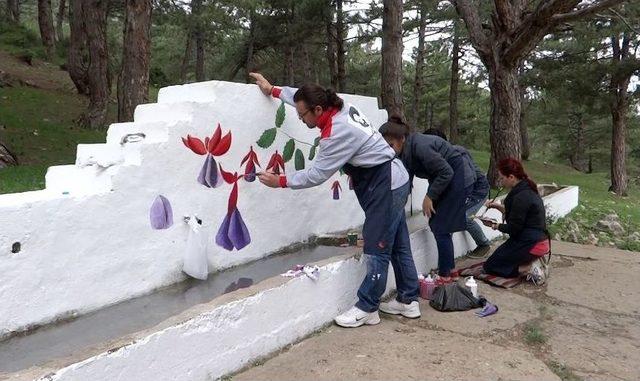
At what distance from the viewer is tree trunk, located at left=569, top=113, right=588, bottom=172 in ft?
94.9

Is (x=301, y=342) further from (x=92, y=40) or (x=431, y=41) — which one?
(x=431, y=41)

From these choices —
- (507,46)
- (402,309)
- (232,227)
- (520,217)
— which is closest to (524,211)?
(520,217)

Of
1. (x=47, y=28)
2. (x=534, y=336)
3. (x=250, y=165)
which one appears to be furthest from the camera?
(x=47, y=28)

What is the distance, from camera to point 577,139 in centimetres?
2959

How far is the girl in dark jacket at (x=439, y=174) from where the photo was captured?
4.68 meters

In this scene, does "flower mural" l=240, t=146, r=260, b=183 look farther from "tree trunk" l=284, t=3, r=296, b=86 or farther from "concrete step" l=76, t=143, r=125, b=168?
"tree trunk" l=284, t=3, r=296, b=86

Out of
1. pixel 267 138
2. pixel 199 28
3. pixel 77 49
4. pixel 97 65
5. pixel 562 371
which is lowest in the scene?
pixel 562 371

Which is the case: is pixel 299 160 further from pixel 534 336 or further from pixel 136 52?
pixel 136 52

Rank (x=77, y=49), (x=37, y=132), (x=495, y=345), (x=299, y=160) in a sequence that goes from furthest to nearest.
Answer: (x=77, y=49), (x=37, y=132), (x=299, y=160), (x=495, y=345)

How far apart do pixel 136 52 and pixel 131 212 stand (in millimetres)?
4810

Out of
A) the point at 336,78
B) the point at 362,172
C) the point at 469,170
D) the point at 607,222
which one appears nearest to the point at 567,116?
the point at 336,78

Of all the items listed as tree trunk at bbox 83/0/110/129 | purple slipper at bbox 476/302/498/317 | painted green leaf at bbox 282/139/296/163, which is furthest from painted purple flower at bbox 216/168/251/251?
tree trunk at bbox 83/0/110/129

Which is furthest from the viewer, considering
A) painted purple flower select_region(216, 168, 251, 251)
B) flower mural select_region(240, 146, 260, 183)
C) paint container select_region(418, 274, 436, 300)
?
paint container select_region(418, 274, 436, 300)

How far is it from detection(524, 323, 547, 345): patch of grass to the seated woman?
43.6 inches
